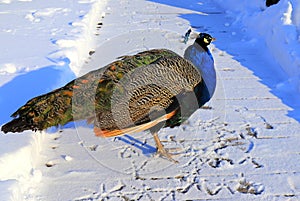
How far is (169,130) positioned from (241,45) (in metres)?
2.49

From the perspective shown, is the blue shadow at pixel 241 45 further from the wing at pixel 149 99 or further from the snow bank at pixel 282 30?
the wing at pixel 149 99

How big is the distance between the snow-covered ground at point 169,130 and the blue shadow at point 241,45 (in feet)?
0.05

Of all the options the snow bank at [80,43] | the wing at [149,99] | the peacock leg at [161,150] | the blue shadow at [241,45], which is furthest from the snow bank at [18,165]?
the blue shadow at [241,45]

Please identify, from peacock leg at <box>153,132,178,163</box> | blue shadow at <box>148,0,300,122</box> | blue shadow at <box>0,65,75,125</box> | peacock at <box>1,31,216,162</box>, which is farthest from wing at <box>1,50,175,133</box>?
blue shadow at <box>148,0,300,122</box>

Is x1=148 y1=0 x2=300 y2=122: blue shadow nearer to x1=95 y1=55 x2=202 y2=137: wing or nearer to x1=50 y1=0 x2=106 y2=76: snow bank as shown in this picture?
x1=95 y1=55 x2=202 y2=137: wing

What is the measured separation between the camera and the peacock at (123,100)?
9.05ft

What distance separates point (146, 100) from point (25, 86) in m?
1.80

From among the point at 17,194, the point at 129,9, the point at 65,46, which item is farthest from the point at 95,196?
the point at 129,9

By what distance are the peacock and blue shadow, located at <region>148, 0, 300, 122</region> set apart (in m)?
1.31

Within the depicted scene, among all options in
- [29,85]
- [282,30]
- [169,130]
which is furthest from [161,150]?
[282,30]

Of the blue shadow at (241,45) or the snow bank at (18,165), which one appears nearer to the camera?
the snow bank at (18,165)

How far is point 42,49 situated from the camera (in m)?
5.29

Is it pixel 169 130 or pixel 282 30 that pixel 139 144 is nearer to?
pixel 169 130

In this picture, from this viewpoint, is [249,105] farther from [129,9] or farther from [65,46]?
[129,9]
